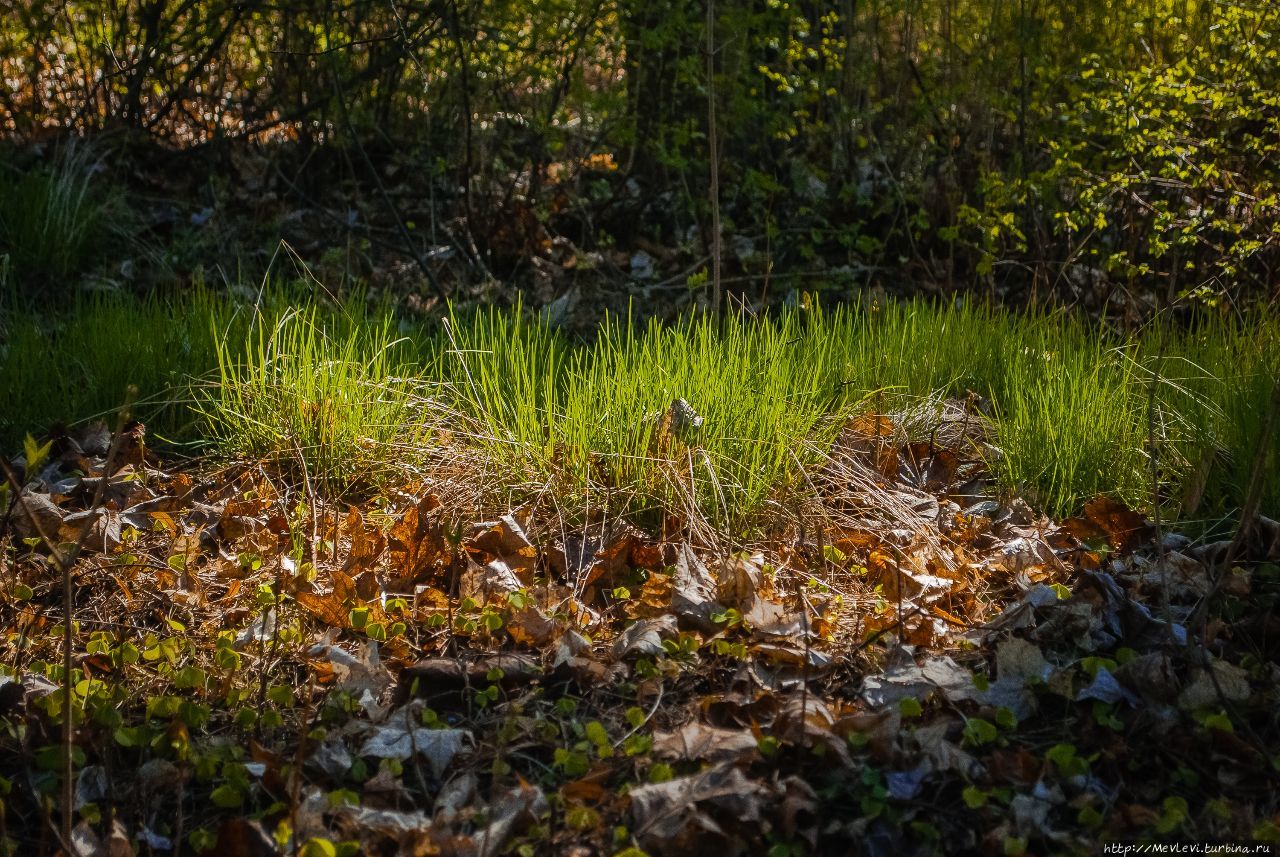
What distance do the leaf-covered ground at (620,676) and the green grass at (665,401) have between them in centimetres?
15

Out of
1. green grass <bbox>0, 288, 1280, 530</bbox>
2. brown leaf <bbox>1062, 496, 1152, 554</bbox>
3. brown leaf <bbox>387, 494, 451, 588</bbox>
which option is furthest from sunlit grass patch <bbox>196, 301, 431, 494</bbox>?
brown leaf <bbox>1062, 496, 1152, 554</bbox>

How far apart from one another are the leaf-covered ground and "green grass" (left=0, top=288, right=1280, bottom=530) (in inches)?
6.1

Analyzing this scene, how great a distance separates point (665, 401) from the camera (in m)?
3.08

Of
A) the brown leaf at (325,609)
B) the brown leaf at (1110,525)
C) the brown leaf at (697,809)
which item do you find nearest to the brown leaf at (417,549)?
the brown leaf at (325,609)

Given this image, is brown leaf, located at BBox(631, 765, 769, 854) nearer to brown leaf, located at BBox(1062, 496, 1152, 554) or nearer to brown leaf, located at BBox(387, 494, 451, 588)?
brown leaf, located at BBox(387, 494, 451, 588)

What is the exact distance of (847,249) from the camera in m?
6.38

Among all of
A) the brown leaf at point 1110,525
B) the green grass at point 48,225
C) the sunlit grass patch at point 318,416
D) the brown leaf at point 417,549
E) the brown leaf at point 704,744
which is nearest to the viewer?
the brown leaf at point 704,744

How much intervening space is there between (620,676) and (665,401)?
98 cm

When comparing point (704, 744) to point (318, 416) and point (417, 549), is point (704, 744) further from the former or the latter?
point (318, 416)

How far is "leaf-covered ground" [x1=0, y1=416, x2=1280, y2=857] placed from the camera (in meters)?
1.89

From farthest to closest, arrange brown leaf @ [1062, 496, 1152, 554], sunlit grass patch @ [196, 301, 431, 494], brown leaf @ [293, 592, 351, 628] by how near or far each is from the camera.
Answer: sunlit grass patch @ [196, 301, 431, 494]
brown leaf @ [1062, 496, 1152, 554]
brown leaf @ [293, 592, 351, 628]

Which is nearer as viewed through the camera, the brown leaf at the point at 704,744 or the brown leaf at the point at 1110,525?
the brown leaf at the point at 704,744

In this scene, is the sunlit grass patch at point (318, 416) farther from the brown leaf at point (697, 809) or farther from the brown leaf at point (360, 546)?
the brown leaf at point (697, 809)

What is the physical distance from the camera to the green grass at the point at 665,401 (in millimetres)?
2986
